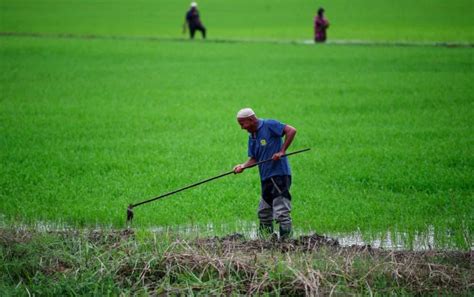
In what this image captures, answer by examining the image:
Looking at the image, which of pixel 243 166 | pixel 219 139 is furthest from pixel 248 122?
pixel 219 139

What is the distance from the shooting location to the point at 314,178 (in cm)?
1196

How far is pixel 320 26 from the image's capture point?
1315 inches

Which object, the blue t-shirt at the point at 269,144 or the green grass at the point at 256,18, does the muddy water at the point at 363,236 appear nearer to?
the blue t-shirt at the point at 269,144

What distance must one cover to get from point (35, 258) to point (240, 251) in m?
1.88

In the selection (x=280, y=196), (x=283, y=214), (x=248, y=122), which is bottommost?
(x=283, y=214)

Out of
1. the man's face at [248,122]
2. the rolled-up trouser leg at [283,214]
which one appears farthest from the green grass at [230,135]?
the man's face at [248,122]

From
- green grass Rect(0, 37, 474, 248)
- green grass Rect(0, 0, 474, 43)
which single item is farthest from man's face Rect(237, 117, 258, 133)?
green grass Rect(0, 0, 474, 43)

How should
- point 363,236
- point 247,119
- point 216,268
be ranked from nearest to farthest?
point 216,268
point 247,119
point 363,236

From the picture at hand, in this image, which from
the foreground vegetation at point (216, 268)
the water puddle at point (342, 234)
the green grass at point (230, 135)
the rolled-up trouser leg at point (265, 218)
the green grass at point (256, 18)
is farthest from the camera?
the green grass at point (256, 18)

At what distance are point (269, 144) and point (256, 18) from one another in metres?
42.1

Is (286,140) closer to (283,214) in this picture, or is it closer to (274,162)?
(274,162)

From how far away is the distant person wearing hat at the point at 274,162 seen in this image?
828cm

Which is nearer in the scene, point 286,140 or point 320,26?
point 286,140

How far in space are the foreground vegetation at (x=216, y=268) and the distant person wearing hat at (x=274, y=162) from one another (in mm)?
402
